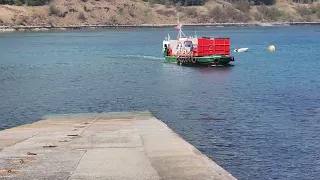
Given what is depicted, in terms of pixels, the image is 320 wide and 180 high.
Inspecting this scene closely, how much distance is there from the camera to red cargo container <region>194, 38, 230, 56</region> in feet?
289

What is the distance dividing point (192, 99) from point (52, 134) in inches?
881

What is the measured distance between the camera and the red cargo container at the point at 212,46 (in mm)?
87938

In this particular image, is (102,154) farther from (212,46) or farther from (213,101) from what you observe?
(212,46)

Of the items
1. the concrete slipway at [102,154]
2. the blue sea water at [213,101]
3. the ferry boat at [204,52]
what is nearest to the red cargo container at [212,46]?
the ferry boat at [204,52]

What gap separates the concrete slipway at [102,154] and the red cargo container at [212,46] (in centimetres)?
5436

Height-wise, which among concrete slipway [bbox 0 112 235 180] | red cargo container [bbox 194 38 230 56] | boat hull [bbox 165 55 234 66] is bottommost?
boat hull [bbox 165 55 234 66]

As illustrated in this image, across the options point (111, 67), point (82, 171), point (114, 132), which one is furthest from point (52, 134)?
point (111, 67)

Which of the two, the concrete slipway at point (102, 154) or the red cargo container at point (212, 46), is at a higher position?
the concrete slipway at point (102, 154)

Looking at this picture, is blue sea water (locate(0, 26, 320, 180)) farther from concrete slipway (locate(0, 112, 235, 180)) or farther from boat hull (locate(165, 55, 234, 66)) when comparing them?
concrete slipway (locate(0, 112, 235, 180))

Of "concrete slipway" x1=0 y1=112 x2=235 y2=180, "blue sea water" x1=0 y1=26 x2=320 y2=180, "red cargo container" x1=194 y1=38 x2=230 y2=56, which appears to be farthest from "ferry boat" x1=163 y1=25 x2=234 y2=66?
"concrete slipway" x1=0 y1=112 x2=235 y2=180

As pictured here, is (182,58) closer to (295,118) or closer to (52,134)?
(295,118)

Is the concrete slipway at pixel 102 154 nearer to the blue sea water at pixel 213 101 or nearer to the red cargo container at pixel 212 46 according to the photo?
the blue sea water at pixel 213 101

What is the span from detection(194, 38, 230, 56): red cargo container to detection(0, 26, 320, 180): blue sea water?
12.3ft

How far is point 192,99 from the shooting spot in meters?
51.7
